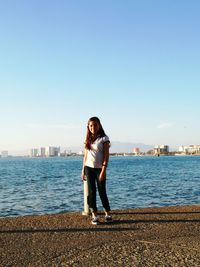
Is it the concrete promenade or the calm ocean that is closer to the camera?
the concrete promenade

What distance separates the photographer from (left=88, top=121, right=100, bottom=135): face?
24.6 ft

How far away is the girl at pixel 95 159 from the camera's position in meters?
7.56

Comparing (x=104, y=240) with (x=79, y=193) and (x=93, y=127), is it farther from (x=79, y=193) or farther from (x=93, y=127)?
(x=79, y=193)

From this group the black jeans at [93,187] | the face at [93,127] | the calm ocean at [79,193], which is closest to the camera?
the face at [93,127]

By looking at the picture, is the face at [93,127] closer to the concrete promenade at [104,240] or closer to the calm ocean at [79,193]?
the concrete promenade at [104,240]

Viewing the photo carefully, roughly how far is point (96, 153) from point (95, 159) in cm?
12

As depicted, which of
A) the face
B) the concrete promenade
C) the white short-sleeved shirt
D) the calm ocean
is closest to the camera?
the concrete promenade

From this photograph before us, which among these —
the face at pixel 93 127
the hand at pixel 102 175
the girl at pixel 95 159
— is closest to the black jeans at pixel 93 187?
the girl at pixel 95 159

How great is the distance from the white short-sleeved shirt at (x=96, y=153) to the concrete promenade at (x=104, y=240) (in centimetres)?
114

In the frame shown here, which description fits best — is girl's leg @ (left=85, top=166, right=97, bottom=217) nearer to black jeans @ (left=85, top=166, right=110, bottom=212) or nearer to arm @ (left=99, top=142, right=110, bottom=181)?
black jeans @ (left=85, top=166, right=110, bottom=212)

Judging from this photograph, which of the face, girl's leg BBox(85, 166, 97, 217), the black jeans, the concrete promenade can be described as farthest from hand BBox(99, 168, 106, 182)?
the concrete promenade

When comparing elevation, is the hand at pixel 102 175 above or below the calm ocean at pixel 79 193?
above

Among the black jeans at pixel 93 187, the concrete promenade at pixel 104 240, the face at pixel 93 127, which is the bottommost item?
the concrete promenade at pixel 104 240

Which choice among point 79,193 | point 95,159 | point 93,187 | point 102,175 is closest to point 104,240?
point 102,175
